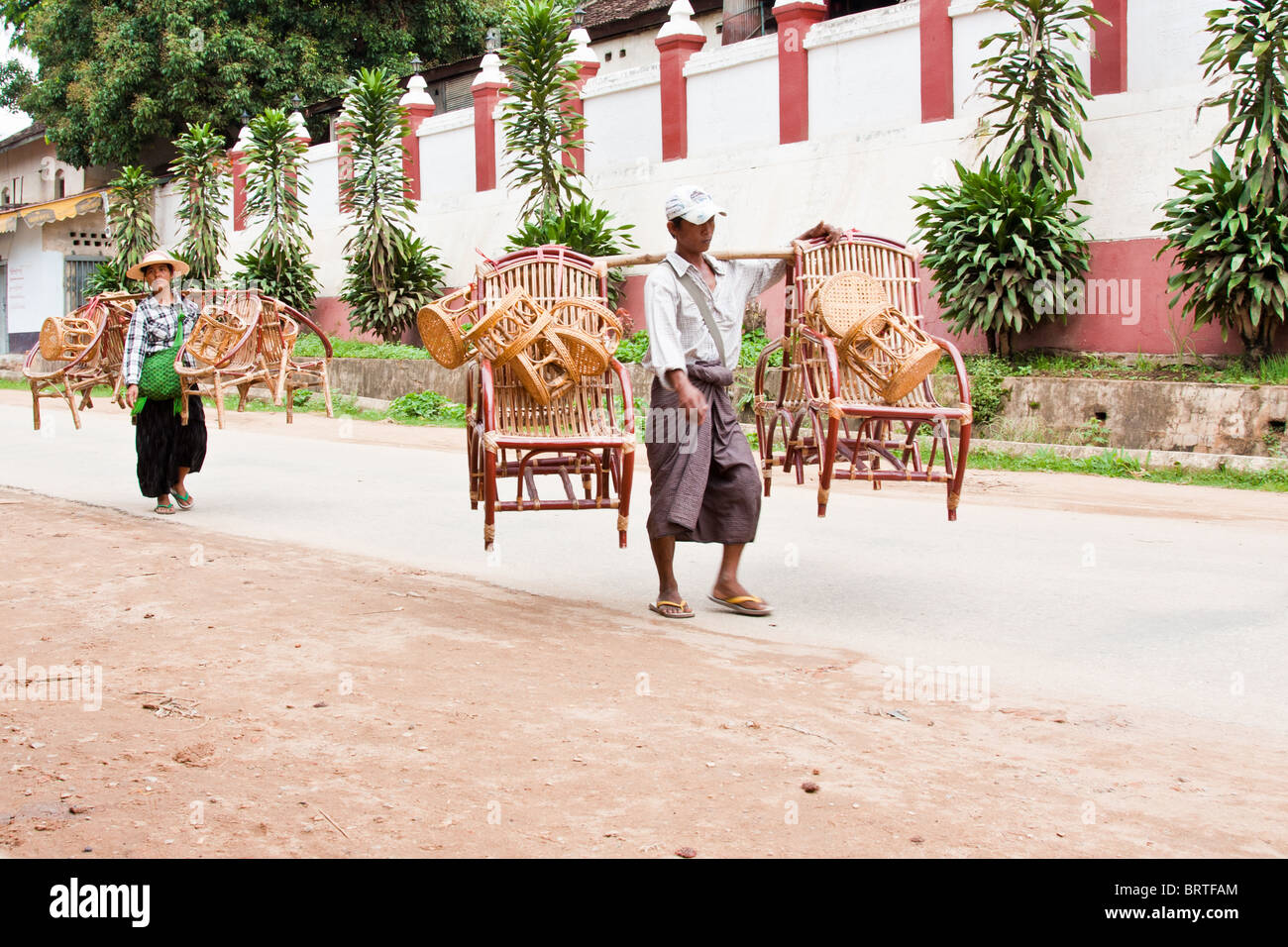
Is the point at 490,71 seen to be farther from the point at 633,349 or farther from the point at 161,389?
the point at 161,389

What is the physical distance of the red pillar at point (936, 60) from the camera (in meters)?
16.1

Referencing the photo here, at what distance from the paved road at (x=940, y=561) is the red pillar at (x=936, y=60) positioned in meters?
5.81

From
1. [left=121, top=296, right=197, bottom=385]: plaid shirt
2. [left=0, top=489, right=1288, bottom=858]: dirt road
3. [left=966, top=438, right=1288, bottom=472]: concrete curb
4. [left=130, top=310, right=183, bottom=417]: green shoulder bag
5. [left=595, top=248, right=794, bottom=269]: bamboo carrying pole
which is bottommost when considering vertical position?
[left=0, top=489, right=1288, bottom=858]: dirt road

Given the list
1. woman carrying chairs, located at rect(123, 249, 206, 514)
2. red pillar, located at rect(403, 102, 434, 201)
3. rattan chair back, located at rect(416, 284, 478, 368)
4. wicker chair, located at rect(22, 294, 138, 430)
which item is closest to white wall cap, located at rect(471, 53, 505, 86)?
red pillar, located at rect(403, 102, 434, 201)

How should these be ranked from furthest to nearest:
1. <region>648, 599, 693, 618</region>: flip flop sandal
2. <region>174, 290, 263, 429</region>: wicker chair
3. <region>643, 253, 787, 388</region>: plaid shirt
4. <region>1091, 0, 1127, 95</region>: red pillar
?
<region>1091, 0, 1127, 95</region>: red pillar
<region>174, 290, 263, 429</region>: wicker chair
<region>648, 599, 693, 618</region>: flip flop sandal
<region>643, 253, 787, 388</region>: plaid shirt

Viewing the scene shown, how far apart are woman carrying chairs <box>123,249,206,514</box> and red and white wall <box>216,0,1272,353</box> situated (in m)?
8.42

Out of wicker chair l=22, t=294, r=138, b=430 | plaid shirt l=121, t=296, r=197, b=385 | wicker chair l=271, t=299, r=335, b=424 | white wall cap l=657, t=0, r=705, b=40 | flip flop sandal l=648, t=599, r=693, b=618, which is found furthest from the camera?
white wall cap l=657, t=0, r=705, b=40

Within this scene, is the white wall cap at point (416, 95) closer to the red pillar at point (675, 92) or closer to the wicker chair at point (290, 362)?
the red pillar at point (675, 92)

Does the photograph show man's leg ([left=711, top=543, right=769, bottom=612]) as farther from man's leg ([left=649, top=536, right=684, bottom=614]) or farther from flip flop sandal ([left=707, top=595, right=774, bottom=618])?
man's leg ([left=649, top=536, right=684, bottom=614])

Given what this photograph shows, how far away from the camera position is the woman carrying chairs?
9.96 m

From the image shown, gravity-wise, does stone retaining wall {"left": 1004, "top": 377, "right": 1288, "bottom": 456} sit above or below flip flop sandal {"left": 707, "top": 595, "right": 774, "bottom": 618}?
above

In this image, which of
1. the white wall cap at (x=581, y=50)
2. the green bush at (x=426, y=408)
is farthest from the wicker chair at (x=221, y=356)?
the white wall cap at (x=581, y=50)

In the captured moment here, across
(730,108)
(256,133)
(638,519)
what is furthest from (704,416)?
(256,133)

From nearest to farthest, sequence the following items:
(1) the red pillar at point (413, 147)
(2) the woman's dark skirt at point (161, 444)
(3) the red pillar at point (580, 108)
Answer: (2) the woman's dark skirt at point (161, 444), (3) the red pillar at point (580, 108), (1) the red pillar at point (413, 147)
